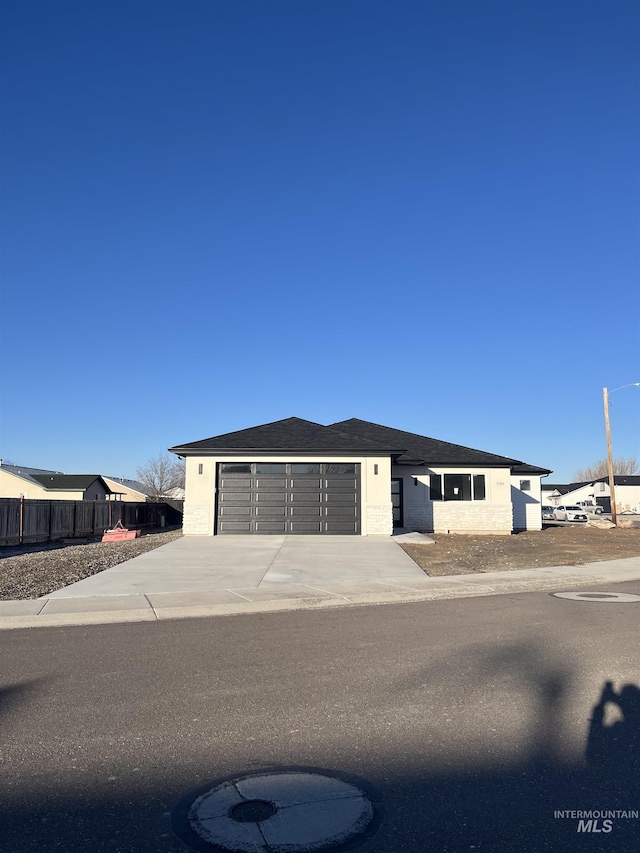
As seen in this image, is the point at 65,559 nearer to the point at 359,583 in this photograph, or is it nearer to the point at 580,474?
the point at 359,583

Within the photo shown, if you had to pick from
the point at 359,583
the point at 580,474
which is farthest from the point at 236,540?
the point at 580,474

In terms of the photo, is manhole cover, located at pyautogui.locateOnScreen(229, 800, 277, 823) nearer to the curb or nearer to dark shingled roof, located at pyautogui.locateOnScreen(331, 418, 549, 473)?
the curb

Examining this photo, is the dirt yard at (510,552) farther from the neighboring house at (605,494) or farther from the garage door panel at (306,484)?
the neighboring house at (605,494)

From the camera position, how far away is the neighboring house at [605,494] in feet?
283

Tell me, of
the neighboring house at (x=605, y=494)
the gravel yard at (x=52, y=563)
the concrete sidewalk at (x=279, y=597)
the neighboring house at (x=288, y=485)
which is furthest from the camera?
the neighboring house at (x=605, y=494)

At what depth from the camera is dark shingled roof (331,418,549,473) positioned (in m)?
29.7

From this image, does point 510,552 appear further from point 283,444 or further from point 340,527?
point 283,444

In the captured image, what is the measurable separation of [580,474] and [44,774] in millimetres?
177764

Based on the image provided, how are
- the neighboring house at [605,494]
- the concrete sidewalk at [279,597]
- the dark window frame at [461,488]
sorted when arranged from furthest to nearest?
the neighboring house at [605,494], the dark window frame at [461,488], the concrete sidewalk at [279,597]

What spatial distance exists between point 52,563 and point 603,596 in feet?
42.2

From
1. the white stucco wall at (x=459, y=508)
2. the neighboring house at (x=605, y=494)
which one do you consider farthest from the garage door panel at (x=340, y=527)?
the neighboring house at (x=605, y=494)

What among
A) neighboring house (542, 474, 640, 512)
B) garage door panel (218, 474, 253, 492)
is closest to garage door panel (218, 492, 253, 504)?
garage door panel (218, 474, 253, 492)

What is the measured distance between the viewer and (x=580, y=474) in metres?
168

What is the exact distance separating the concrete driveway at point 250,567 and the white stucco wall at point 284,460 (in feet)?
7.42
